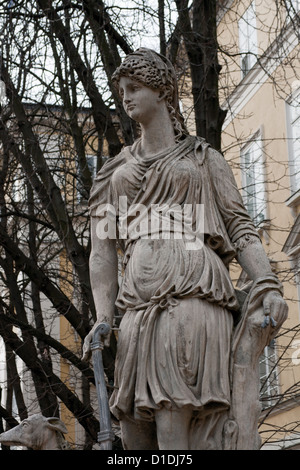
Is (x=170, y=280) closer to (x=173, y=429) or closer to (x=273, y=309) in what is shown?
(x=273, y=309)

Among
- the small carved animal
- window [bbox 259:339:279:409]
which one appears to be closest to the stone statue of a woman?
the small carved animal

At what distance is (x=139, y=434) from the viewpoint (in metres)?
A: 5.91

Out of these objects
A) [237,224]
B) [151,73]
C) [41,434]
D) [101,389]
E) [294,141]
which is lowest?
[41,434]

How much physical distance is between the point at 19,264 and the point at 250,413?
7.87m

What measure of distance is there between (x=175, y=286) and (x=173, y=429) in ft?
2.44

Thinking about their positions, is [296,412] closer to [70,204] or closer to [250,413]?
[70,204]

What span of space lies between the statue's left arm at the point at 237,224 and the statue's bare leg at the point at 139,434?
0.97 m

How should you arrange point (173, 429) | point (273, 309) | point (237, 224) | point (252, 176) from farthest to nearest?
Result: point (252, 176)
point (237, 224)
point (273, 309)
point (173, 429)

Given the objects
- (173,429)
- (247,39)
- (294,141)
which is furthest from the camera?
(294,141)

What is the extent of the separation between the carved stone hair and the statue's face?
0.10ft

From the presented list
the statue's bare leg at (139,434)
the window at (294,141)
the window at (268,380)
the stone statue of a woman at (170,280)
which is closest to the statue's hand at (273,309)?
the stone statue of a woman at (170,280)

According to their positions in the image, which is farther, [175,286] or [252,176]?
[252,176]

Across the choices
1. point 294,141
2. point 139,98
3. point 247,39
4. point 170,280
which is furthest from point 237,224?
point 294,141
